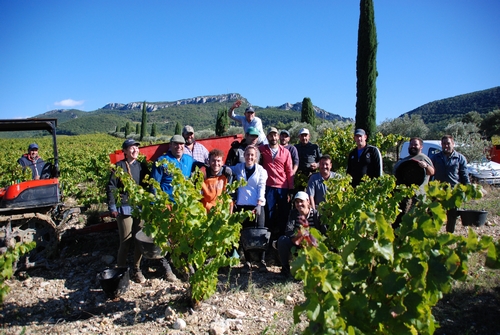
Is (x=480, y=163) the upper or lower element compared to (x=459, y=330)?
upper

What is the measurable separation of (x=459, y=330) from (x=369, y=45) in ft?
55.5

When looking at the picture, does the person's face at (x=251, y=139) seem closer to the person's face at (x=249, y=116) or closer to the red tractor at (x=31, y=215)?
the person's face at (x=249, y=116)

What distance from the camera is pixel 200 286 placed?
3303mm

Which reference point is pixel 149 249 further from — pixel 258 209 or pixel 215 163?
pixel 258 209

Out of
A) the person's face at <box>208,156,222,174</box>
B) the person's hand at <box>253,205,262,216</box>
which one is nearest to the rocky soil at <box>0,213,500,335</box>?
the person's hand at <box>253,205,262,216</box>

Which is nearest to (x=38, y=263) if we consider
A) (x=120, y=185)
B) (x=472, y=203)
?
(x=120, y=185)

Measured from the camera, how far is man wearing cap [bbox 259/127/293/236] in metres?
5.04

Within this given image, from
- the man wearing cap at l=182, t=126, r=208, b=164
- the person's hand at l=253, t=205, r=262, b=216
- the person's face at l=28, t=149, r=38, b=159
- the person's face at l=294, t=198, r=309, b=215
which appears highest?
the man wearing cap at l=182, t=126, r=208, b=164

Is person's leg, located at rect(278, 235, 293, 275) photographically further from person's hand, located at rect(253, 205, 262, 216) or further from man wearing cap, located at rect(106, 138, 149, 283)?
man wearing cap, located at rect(106, 138, 149, 283)

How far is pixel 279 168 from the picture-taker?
5.06m

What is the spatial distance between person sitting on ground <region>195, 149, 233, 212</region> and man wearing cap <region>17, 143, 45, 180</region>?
11.8 ft

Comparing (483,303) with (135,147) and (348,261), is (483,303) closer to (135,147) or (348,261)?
(348,261)

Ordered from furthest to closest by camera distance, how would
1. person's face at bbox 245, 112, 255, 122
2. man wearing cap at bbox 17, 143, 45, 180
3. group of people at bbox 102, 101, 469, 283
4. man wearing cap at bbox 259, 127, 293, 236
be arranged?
1. man wearing cap at bbox 17, 143, 45, 180
2. person's face at bbox 245, 112, 255, 122
3. man wearing cap at bbox 259, 127, 293, 236
4. group of people at bbox 102, 101, 469, 283

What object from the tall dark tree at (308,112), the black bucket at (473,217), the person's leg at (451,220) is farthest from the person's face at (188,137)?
the tall dark tree at (308,112)
